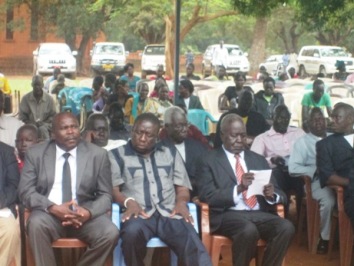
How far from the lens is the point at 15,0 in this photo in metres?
21.9

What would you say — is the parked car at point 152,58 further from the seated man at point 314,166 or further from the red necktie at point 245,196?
the red necktie at point 245,196

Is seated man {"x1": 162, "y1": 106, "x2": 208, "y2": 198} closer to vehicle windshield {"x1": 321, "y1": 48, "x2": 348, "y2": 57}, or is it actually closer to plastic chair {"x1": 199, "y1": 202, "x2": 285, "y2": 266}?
plastic chair {"x1": 199, "y1": 202, "x2": 285, "y2": 266}

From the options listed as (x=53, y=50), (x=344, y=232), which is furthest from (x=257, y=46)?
(x=344, y=232)

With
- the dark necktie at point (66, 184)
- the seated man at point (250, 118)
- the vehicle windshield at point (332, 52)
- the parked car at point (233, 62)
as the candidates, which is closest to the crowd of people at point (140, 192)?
the dark necktie at point (66, 184)

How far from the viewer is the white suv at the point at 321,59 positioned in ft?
126

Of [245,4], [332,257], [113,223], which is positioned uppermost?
[245,4]

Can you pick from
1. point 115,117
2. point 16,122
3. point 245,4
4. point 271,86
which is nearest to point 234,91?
point 271,86

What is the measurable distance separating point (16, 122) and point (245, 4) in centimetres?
315

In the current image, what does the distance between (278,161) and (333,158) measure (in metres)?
1.06

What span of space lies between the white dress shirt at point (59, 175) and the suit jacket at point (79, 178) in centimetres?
2

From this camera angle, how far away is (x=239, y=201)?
6496 mm

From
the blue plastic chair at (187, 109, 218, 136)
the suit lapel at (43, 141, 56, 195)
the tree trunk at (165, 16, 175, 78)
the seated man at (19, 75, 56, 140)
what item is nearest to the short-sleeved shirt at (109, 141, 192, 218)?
the suit lapel at (43, 141, 56, 195)

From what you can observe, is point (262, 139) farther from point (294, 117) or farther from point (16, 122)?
point (294, 117)

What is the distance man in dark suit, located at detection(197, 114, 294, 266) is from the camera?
20.4 feet
